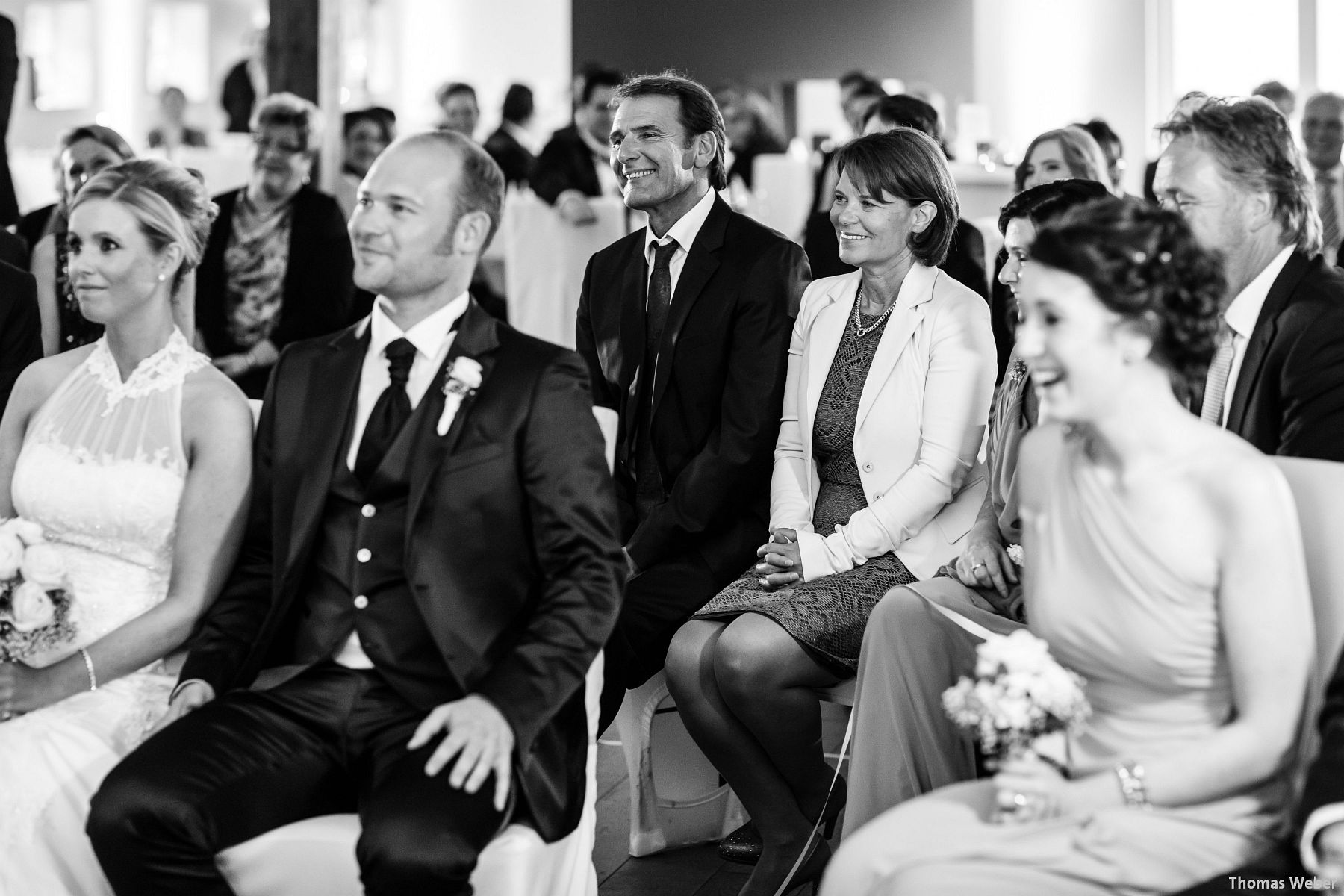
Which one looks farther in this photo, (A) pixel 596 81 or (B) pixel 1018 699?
(A) pixel 596 81

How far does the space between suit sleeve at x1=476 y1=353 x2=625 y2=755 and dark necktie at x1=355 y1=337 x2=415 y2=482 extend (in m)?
0.22

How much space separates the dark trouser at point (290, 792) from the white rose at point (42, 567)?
1.17ft

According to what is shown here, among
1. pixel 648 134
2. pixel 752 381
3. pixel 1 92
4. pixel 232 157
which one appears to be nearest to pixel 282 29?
pixel 232 157

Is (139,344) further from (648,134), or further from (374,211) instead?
(648,134)

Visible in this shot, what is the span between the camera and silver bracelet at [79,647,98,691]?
275cm

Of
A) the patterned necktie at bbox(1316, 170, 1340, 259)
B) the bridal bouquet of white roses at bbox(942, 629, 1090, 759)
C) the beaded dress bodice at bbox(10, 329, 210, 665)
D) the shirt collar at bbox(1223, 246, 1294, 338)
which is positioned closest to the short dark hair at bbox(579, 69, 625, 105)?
the patterned necktie at bbox(1316, 170, 1340, 259)

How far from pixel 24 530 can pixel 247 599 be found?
39 centimetres

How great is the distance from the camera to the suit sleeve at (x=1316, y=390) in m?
2.57

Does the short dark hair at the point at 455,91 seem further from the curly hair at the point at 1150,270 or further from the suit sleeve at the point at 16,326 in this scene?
the curly hair at the point at 1150,270

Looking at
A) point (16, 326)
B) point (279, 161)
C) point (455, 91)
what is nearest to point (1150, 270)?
point (16, 326)

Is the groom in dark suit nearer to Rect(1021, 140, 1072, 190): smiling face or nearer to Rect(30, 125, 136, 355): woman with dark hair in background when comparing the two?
Rect(30, 125, 136, 355): woman with dark hair in background

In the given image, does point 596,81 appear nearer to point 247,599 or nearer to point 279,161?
point 279,161

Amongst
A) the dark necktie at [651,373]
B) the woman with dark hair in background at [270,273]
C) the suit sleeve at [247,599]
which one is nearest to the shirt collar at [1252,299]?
the dark necktie at [651,373]

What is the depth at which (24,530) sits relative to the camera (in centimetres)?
261
